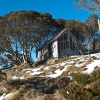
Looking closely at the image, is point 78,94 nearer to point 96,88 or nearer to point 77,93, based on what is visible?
point 77,93

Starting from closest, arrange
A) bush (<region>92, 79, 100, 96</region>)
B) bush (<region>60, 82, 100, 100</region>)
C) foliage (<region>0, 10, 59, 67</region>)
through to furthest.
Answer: bush (<region>60, 82, 100, 100</region>), bush (<region>92, 79, 100, 96</region>), foliage (<region>0, 10, 59, 67</region>)

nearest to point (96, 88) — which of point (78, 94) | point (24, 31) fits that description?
→ point (78, 94)

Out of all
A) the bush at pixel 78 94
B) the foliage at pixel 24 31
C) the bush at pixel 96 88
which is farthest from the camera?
the foliage at pixel 24 31

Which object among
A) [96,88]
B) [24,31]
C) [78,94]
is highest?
[24,31]

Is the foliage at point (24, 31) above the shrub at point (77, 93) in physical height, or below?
above

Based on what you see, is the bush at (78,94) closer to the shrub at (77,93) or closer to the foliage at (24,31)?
the shrub at (77,93)

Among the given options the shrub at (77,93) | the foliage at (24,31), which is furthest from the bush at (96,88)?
the foliage at (24,31)

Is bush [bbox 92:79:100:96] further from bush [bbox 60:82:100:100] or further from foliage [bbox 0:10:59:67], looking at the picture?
foliage [bbox 0:10:59:67]

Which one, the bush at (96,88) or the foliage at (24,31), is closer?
the bush at (96,88)

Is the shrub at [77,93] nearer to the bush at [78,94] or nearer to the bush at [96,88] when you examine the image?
the bush at [78,94]

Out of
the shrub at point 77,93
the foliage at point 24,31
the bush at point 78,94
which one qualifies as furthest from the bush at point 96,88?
the foliage at point 24,31

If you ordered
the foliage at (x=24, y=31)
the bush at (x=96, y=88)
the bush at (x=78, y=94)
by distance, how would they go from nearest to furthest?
1. the bush at (x=78, y=94)
2. the bush at (x=96, y=88)
3. the foliage at (x=24, y=31)

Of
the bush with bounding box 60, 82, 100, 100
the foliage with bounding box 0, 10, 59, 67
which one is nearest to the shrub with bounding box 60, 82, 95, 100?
the bush with bounding box 60, 82, 100, 100

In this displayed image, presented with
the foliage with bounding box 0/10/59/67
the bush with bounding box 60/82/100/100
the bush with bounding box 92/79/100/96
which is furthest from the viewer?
the foliage with bounding box 0/10/59/67
